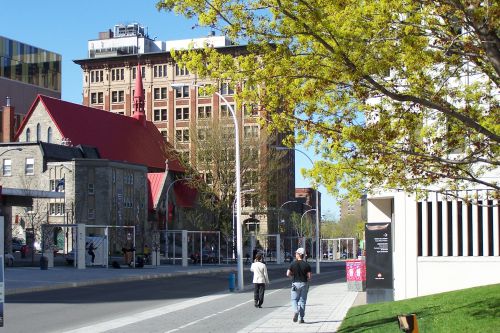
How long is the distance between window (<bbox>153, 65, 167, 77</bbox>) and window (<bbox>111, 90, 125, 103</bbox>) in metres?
6.28

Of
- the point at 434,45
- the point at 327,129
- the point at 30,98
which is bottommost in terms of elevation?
the point at 327,129

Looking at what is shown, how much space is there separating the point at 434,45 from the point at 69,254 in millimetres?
49013

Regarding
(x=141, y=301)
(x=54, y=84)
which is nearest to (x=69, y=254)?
(x=141, y=301)

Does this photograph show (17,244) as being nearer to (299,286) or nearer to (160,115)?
(160,115)

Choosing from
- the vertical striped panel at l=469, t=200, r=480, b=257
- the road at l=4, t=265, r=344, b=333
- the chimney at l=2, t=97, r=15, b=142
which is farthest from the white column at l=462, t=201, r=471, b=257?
the chimney at l=2, t=97, r=15, b=142

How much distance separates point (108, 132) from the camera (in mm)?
90875

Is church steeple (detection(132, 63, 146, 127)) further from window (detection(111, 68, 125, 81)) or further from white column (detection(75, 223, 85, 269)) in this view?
white column (detection(75, 223, 85, 269))

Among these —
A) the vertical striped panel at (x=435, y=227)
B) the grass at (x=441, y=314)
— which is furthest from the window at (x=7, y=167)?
the grass at (x=441, y=314)

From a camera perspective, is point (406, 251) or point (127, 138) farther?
point (127, 138)

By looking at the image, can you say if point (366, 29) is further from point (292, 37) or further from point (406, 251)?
point (406, 251)

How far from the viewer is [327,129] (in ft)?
40.8

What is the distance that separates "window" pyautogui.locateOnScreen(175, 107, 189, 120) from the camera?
415 ft

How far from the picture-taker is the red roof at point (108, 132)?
84125 millimetres

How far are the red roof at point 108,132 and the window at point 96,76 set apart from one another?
32.2 metres
